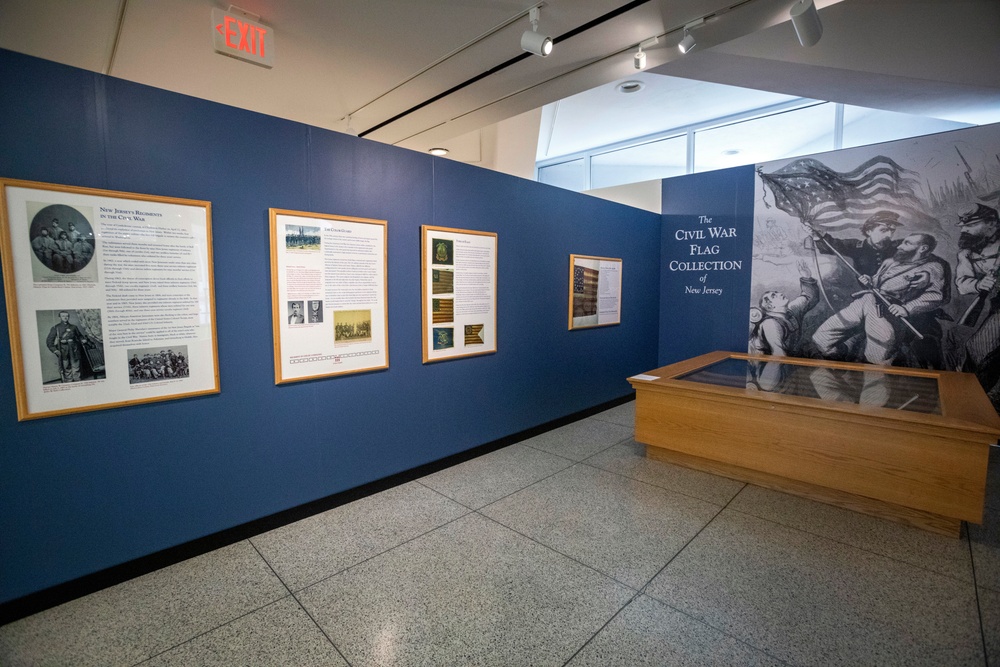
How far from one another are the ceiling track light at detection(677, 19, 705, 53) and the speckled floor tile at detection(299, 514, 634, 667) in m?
3.18

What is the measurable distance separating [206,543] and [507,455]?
89.9 inches

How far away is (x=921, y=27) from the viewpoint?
10.8 ft

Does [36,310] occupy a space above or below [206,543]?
above

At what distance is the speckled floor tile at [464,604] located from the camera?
1855 millimetres

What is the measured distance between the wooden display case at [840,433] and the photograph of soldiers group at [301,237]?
268 centimetres

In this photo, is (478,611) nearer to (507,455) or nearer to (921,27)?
(507,455)

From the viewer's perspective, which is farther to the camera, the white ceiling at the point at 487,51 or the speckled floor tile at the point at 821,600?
the white ceiling at the point at 487,51

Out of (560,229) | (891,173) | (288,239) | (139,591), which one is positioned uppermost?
(891,173)

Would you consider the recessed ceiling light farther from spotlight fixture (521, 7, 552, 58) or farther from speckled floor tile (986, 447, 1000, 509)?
speckled floor tile (986, 447, 1000, 509)

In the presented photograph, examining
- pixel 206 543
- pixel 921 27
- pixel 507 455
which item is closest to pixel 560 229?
pixel 507 455

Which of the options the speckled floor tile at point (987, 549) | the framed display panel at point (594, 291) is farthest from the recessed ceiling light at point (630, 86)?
the speckled floor tile at point (987, 549)

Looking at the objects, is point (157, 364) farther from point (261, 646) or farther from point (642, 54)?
point (642, 54)

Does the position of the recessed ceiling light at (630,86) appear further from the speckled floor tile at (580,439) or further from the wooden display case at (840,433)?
the speckled floor tile at (580,439)

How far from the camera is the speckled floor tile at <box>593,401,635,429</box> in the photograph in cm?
502
